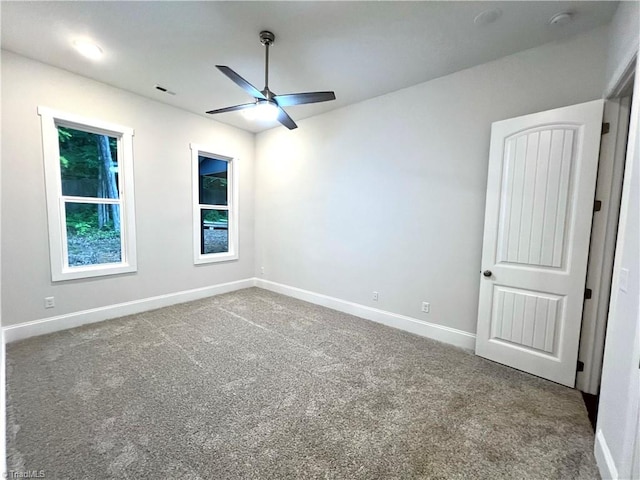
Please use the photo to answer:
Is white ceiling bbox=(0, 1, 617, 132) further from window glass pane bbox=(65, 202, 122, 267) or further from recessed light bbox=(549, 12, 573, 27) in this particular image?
window glass pane bbox=(65, 202, 122, 267)

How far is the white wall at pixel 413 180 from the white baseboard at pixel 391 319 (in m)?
0.08

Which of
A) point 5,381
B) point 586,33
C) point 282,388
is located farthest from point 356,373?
point 586,33

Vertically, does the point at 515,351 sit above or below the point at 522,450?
above

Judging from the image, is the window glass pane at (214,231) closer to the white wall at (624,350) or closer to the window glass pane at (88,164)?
the window glass pane at (88,164)

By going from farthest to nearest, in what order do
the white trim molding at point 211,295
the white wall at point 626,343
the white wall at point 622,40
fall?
the white trim molding at point 211,295 < the white wall at point 622,40 < the white wall at point 626,343

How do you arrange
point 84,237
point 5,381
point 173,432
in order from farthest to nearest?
point 84,237, point 5,381, point 173,432

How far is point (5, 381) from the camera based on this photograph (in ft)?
6.84

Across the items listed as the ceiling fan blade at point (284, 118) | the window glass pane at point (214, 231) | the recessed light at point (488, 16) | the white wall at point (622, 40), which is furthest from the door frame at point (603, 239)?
the window glass pane at point (214, 231)

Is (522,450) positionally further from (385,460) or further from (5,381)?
(5,381)

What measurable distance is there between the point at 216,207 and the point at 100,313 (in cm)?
216

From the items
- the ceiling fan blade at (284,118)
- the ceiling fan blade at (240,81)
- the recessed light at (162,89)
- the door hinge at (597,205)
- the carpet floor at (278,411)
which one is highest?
the recessed light at (162,89)

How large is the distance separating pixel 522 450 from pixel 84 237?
463cm

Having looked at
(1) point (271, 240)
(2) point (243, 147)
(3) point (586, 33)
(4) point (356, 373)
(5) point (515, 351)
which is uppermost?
(3) point (586, 33)

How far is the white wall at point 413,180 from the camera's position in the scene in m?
2.43
